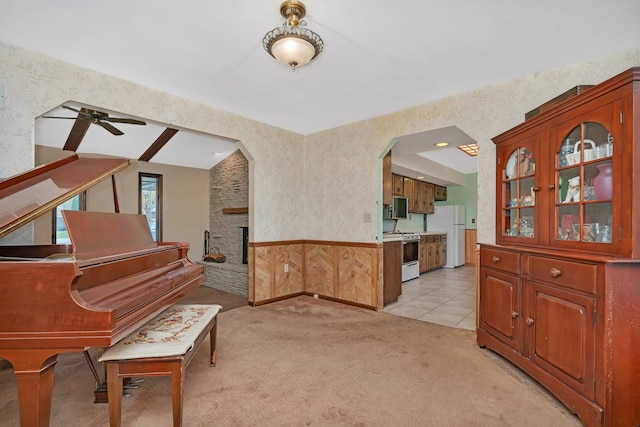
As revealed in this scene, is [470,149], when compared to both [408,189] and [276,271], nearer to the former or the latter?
[408,189]

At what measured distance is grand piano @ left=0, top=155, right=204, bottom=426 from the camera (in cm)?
124

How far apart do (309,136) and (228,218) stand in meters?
2.63

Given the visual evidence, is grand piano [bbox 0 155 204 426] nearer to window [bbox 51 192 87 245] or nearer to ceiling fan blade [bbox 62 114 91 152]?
ceiling fan blade [bbox 62 114 91 152]

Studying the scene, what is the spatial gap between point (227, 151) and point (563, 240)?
5.75 m

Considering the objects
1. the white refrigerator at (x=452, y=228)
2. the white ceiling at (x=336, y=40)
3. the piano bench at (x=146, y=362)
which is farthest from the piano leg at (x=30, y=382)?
the white refrigerator at (x=452, y=228)

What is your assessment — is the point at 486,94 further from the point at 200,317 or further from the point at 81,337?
the point at 81,337

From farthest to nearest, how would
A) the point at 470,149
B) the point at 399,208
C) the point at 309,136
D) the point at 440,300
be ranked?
1. the point at 399,208
2. the point at 470,149
3. the point at 309,136
4. the point at 440,300

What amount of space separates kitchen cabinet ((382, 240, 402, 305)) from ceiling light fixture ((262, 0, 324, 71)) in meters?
2.69

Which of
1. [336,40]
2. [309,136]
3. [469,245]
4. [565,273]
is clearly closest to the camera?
[565,273]

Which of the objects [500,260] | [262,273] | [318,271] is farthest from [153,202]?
[500,260]

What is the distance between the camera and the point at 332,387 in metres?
2.11

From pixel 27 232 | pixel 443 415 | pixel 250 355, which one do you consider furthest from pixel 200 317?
pixel 27 232

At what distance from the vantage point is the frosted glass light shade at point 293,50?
2074 mm

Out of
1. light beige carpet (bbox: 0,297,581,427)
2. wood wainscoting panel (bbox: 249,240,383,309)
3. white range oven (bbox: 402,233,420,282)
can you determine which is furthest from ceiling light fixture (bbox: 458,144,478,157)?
light beige carpet (bbox: 0,297,581,427)
